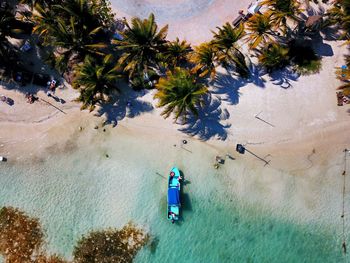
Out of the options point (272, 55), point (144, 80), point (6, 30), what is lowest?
point (144, 80)

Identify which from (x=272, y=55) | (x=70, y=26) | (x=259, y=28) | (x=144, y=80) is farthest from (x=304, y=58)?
(x=70, y=26)

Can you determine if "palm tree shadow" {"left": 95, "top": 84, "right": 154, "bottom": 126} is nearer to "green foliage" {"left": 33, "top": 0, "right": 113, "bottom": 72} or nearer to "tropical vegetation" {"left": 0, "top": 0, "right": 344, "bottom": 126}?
"tropical vegetation" {"left": 0, "top": 0, "right": 344, "bottom": 126}

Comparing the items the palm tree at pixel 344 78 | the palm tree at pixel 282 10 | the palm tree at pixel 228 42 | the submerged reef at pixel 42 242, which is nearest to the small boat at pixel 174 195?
the submerged reef at pixel 42 242

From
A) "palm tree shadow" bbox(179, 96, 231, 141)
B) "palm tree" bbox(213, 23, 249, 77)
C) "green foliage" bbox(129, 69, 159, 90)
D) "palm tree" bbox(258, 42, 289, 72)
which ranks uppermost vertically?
"palm tree" bbox(213, 23, 249, 77)

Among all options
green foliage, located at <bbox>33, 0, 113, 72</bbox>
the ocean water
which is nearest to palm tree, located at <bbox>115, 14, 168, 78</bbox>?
green foliage, located at <bbox>33, 0, 113, 72</bbox>

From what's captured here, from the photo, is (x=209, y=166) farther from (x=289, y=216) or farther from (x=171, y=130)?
(x=289, y=216)

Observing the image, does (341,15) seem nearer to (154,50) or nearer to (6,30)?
(154,50)

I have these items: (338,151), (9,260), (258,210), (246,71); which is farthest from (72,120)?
(338,151)
